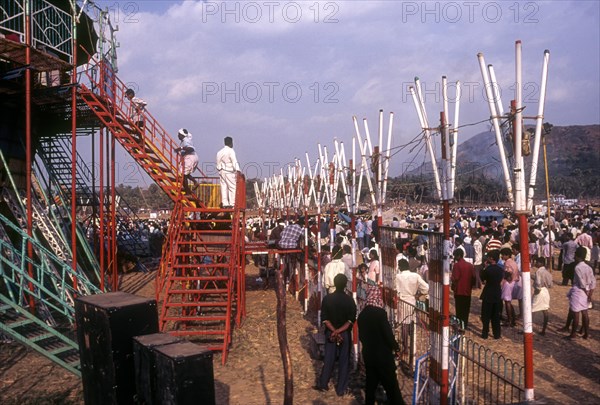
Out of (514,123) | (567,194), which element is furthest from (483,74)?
(567,194)

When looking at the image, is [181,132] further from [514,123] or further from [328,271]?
[514,123]

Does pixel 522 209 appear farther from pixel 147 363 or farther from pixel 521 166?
pixel 147 363

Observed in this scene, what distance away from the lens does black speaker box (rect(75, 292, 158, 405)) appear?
4090 millimetres

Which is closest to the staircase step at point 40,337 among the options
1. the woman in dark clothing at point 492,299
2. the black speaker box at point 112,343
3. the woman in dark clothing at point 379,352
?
the black speaker box at point 112,343

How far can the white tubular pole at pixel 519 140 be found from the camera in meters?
5.87

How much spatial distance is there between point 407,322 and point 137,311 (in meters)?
6.40

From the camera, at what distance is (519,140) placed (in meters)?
5.92

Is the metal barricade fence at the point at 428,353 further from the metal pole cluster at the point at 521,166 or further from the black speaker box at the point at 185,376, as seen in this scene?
the black speaker box at the point at 185,376

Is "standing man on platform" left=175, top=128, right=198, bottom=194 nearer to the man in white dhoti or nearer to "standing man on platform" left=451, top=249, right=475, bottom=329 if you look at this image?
"standing man on platform" left=451, top=249, right=475, bottom=329

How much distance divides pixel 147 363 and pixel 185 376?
0.52 meters

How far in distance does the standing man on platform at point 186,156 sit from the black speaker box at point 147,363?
414 inches

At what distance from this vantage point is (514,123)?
597 centimetres

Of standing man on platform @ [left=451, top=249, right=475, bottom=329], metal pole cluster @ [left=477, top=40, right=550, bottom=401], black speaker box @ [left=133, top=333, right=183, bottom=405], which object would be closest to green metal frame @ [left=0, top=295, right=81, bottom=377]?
black speaker box @ [left=133, top=333, right=183, bottom=405]

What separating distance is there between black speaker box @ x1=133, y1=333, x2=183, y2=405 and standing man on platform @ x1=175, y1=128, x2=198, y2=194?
1053 centimetres
